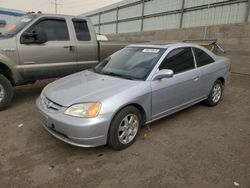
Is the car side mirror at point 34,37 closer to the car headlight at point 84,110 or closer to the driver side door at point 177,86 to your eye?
the car headlight at point 84,110

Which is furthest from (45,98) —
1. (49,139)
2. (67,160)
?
(67,160)

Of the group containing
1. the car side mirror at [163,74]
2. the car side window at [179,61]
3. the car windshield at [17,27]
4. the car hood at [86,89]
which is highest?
the car windshield at [17,27]

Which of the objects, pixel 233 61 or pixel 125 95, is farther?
pixel 233 61

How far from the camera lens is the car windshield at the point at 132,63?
11.9ft

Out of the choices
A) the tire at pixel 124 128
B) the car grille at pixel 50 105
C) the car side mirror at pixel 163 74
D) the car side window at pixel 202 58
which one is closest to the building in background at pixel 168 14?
the car side window at pixel 202 58

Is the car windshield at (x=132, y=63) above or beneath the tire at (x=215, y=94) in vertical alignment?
above

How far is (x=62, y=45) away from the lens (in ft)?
17.4

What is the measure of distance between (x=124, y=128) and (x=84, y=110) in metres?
0.69

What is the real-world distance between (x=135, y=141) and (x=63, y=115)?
4.10 feet

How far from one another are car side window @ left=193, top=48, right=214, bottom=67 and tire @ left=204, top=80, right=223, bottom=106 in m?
0.59

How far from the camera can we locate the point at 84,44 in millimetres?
5691

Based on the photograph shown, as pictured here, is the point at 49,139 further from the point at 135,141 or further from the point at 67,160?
the point at 135,141

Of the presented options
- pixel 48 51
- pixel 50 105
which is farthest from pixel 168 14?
pixel 50 105

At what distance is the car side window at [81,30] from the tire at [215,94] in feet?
11.2
